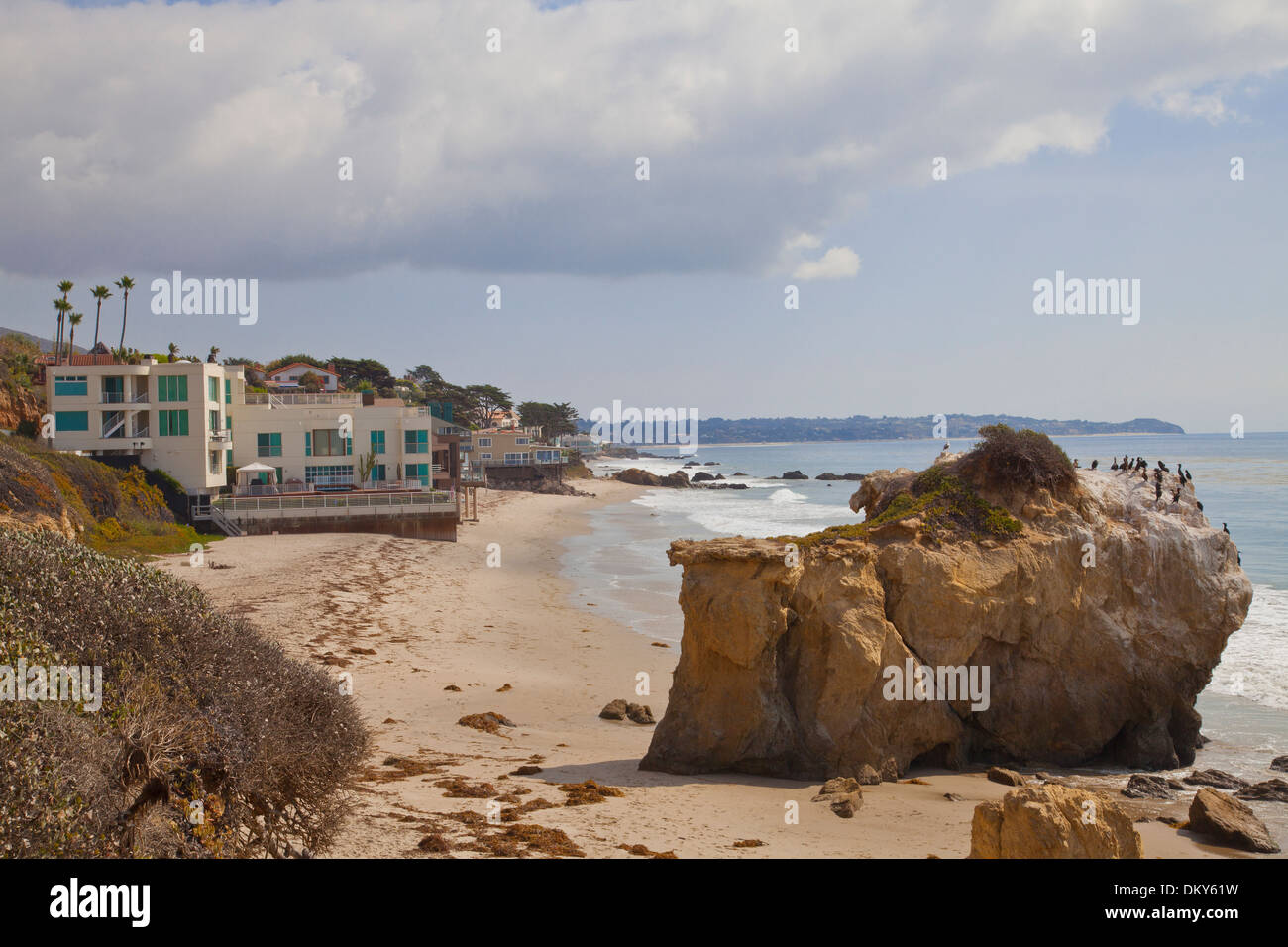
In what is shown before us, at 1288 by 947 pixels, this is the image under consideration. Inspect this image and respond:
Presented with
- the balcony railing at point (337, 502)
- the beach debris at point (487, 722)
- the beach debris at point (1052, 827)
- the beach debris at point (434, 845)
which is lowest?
the beach debris at point (487, 722)

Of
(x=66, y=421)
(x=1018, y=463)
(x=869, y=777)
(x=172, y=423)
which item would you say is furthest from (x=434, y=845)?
(x=66, y=421)

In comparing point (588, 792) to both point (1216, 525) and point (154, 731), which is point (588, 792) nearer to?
point (154, 731)

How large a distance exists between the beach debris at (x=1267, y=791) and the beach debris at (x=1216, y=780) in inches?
20.1

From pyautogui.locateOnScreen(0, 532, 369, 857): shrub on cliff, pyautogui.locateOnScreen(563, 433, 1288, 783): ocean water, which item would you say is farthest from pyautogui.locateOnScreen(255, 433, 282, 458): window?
pyautogui.locateOnScreen(0, 532, 369, 857): shrub on cliff

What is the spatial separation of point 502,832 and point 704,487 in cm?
9581

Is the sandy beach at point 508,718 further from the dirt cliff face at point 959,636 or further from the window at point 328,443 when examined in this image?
the window at point 328,443

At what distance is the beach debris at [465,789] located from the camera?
10.6 metres

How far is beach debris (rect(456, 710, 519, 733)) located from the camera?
1511 cm

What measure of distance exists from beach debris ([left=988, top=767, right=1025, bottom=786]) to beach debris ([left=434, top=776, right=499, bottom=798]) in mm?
7263

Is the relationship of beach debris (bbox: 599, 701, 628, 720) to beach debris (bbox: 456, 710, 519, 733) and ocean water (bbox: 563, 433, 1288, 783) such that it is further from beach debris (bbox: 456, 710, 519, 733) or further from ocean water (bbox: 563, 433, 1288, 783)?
ocean water (bbox: 563, 433, 1288, 783)

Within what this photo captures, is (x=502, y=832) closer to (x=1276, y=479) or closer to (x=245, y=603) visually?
(x=245, y=603)

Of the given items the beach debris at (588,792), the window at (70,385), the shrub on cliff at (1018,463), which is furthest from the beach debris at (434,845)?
the window at (70,385)

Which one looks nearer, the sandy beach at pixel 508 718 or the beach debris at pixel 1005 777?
the sandy beach at pixel 508 718
